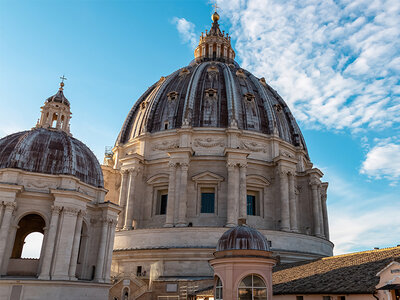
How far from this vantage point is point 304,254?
126 ft

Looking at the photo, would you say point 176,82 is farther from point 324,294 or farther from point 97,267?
point 324,294

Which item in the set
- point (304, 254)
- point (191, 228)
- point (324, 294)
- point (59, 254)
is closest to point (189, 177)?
point (191, 228)

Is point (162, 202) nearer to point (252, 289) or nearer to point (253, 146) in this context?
point (253, 146)

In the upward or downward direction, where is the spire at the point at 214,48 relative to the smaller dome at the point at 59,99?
upward

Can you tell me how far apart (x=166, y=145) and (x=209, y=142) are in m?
5.11

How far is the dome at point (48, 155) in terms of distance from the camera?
93.4ft

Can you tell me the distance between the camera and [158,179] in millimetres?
42844

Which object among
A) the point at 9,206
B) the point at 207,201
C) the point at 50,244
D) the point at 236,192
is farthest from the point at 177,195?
the point at 9,206

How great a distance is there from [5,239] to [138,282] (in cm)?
1185

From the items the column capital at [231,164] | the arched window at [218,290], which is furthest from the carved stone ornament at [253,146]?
the arched window at [218,290]

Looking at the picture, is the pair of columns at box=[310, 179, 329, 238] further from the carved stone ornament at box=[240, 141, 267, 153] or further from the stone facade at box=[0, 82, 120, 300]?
the stone facade at box=[0, 82, 120, 300]

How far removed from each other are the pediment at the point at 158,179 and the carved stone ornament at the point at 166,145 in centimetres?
361

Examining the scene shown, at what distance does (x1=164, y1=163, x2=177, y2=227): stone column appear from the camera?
127ft

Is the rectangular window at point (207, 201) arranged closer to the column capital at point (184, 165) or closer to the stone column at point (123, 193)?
the column capital at point (184, 165)
